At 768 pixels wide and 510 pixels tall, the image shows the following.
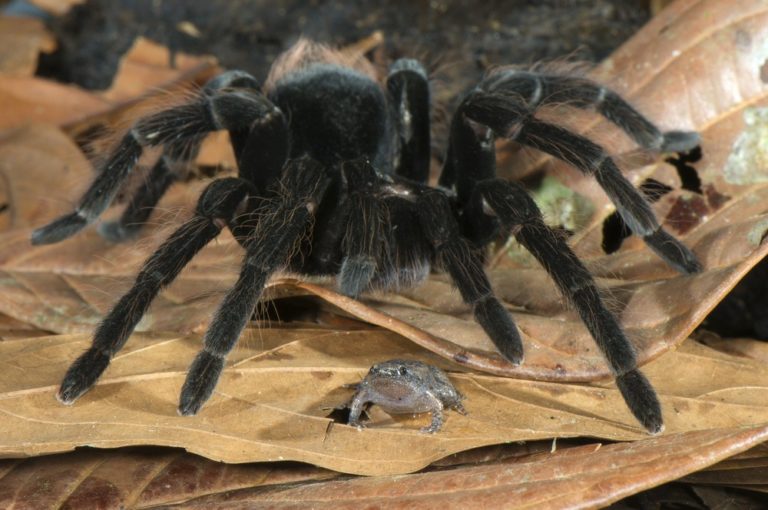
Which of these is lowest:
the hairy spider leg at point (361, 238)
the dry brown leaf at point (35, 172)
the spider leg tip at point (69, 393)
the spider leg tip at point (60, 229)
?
the dry brown leaf at point (35, 172)

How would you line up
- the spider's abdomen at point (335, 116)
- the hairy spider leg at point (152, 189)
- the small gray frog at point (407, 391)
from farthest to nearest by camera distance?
the hairy spider leg at point (152, 189) < the spider's abdomen at point (335, 116) < the small gray frog at point (407, 391)

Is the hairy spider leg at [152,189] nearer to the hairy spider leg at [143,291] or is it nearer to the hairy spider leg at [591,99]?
the hairy spider leg at [143,291]

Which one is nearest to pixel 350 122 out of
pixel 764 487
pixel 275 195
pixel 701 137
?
pixel 275 195

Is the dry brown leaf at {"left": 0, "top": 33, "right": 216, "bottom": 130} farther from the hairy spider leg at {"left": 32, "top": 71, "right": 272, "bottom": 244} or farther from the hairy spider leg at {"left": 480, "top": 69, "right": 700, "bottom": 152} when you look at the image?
the hairy spider leg at {"left": 480, "top": 69, "right": 700, "bottom": 152}

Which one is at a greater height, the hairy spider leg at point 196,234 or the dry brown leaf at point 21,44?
the hairy spider leg at point 196,234

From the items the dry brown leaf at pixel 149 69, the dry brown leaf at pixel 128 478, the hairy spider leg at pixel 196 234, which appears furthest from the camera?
the dry brown leaf at pixel 149 69

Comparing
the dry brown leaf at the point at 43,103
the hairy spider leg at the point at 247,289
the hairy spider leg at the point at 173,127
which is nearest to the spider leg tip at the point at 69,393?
the hairy spider leg at the point at 247,289

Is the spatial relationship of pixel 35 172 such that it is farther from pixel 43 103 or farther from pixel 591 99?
pixel 591 99
